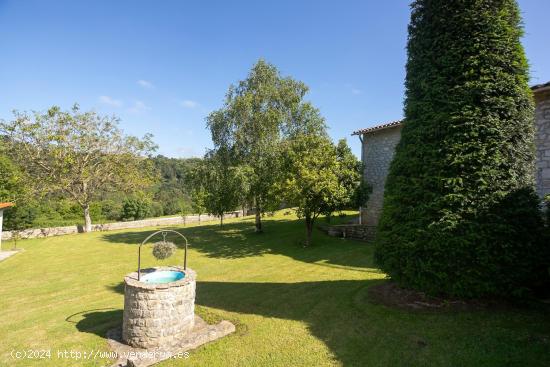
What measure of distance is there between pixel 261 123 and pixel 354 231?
8.45 meters

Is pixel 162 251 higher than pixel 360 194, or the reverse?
pixel 360 194

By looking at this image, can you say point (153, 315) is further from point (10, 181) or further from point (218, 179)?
point (10, 181)

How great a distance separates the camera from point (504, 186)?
5.88m

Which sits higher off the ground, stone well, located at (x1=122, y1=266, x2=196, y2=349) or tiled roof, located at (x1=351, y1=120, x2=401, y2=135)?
tiled roof, located at (x1=351, y1=120, x2=401, y2=135)

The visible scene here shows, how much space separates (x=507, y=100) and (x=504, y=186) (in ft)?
5.79

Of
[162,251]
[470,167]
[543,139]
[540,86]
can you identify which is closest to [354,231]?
[543,139]

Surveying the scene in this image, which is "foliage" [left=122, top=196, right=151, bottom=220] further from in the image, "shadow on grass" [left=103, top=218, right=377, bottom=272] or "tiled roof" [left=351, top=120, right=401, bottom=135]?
"tiled roof" [left=351, top=120, right=401, bottom=135]

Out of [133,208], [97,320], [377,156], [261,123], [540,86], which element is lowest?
[97,320]

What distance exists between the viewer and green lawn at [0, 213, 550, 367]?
197 inches

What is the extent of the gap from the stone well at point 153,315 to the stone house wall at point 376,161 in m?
12.3

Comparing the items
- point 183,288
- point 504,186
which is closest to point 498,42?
point 504,186

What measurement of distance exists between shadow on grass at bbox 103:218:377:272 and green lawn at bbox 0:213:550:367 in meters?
0.14

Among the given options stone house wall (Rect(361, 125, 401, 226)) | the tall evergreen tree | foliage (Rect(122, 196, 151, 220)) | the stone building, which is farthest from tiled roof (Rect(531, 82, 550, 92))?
foliage (Rect(122, 196, 151, 220))

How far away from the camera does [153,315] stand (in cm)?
634
